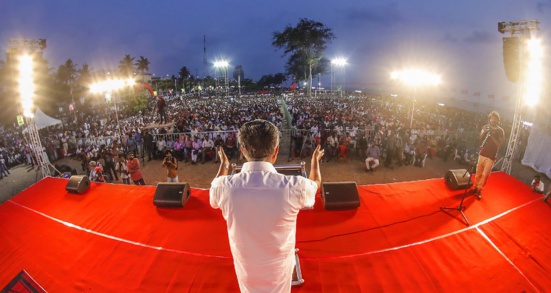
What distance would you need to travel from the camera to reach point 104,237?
138 inches

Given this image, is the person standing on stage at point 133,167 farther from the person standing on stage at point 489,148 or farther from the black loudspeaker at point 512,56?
the black loudspeaker at point 512,56

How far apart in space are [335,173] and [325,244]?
6.63 metres

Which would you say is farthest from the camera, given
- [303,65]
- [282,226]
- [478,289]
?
[303,65]

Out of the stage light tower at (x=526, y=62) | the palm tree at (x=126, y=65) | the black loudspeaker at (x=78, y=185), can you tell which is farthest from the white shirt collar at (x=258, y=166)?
the palm tree at (x=126, y=65)

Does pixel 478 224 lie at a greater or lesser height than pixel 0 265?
greater

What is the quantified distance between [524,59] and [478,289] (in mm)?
5743

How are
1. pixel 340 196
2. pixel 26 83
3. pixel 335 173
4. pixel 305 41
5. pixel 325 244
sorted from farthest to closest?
pixel 305 41 < pixel 335 173 < pixel 26 83 < pixel 340 196 < pixel 325 244

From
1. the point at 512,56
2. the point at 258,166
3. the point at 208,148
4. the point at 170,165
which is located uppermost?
the point at 512,56

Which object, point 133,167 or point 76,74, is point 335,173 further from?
point 76,74

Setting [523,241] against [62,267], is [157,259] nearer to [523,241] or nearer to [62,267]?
[62,267]

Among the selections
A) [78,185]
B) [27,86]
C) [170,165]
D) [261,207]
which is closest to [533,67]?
[261,207]

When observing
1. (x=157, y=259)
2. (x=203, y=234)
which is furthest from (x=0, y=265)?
(x=203, y=234)

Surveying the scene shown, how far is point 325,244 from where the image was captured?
10.5 feet

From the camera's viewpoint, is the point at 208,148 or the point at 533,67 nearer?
the point at 533,67
